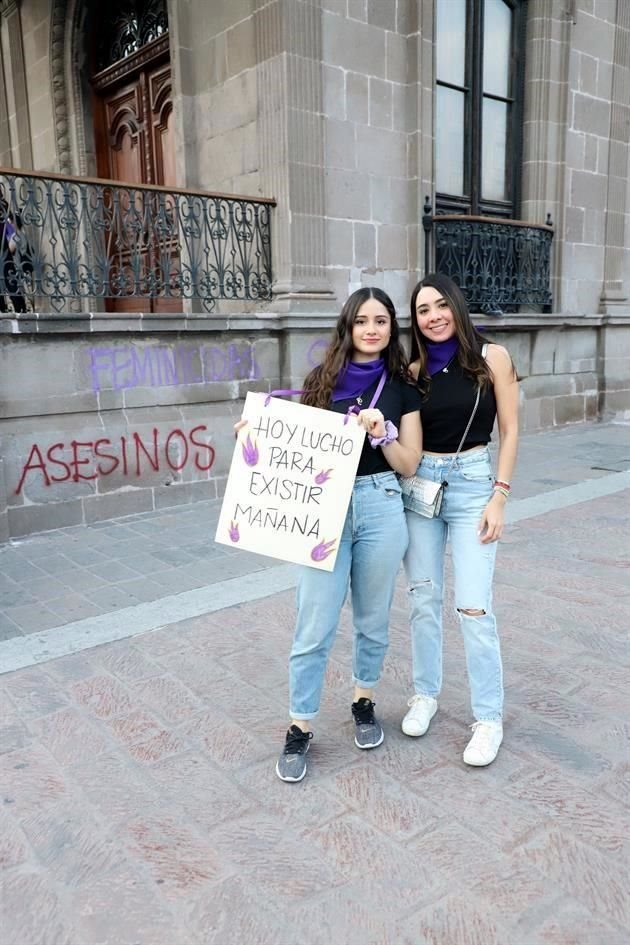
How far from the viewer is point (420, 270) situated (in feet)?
29.1

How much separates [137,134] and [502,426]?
8622 millimetres

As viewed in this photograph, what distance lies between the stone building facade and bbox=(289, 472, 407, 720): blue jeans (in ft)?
13.4

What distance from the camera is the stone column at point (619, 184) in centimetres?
1097

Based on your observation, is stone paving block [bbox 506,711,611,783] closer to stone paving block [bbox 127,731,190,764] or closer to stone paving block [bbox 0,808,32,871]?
stone paving block [bbox 127,731,190,764]

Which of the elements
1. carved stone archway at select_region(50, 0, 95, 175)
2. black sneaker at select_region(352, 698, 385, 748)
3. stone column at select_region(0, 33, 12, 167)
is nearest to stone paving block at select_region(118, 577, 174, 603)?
black sneaker at select_region(352, 698, 385, 748)

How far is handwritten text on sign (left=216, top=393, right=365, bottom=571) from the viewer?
271cm

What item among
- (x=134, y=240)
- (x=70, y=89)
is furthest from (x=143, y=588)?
(x=70, y=89)

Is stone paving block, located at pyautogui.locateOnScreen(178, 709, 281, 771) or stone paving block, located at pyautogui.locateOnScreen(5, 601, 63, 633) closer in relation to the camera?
stone paving block, located at pyautogui.locateOnScreen(178, 709, 281, 771)

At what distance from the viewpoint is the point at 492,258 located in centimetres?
974

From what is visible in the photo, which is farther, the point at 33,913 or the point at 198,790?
the point at 198,790

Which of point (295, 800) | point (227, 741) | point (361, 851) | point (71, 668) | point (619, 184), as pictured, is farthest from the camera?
point (619, 184)

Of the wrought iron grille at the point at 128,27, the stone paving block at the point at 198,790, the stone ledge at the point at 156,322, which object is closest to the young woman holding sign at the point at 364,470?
the stone paving block at the point at 198,790

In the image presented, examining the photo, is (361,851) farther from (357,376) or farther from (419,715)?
(357,376)

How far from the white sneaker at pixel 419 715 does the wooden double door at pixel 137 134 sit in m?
6.42
